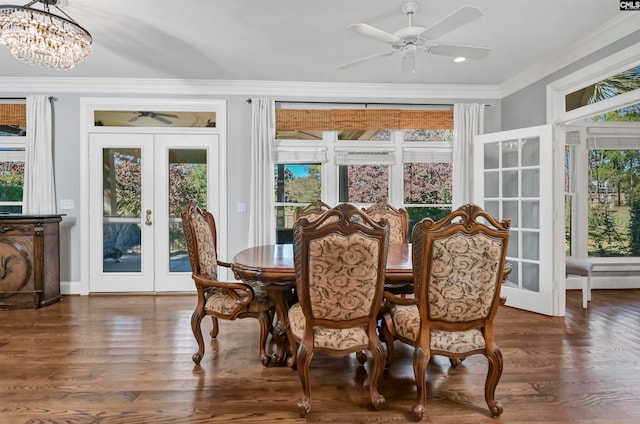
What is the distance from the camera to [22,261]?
3.65 metres

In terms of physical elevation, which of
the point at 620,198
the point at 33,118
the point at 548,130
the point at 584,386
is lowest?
the point at 584,386

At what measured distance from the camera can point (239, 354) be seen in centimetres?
251

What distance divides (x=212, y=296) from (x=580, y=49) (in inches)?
158

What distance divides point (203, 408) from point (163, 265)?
9.35 ft

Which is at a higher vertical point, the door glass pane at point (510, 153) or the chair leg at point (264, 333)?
the door glass pane at point (510, 153)

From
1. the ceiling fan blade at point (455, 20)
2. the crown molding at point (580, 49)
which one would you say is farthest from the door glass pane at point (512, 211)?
the ceiling fan blade at point (455, 20)

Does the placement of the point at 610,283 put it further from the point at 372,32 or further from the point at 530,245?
the point at 372,32

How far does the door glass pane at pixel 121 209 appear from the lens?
4.28m

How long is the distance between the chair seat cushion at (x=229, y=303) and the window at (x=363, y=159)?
216 centimetres

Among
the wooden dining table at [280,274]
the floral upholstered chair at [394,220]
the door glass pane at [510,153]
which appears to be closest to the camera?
the wooden dining table at [280,274]

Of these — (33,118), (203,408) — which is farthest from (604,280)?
(33,118)

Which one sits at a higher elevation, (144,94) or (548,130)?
(144,94)

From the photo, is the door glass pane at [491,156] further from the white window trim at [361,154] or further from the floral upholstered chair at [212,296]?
the floral upholstered chair at [212,296]

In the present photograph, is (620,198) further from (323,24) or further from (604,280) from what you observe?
(323,24)
